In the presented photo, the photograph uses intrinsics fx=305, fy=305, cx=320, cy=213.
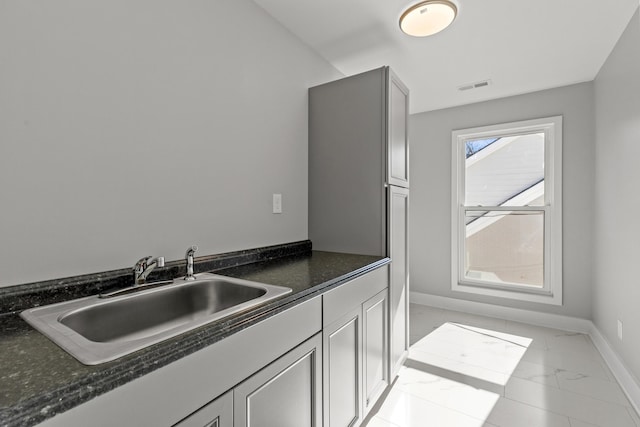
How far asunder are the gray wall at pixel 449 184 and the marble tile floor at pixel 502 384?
1.89ft

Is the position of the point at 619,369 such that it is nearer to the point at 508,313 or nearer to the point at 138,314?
the point at 508,313

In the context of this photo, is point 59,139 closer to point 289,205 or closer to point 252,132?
point 252,132

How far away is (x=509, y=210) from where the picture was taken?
3.33 m

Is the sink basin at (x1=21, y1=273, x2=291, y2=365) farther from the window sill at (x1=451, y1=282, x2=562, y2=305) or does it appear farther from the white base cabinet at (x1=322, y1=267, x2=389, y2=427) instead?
the window sill at (x1=451, y1=282, x2=562, y2=305)

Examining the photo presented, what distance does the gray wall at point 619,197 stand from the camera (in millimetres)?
1915

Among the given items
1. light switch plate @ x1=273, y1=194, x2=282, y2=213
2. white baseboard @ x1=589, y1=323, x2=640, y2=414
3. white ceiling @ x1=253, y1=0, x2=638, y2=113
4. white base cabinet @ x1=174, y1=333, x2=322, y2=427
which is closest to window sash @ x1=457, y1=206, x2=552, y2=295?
white baseboard @ x1=589, y1=323, x2=640, y2=414

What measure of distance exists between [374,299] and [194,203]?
1105 millimetres

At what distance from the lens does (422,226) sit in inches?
150

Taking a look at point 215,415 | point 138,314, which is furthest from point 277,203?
point 215,415

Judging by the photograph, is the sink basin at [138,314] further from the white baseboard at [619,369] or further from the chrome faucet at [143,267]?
the white baseboard at [619,369]

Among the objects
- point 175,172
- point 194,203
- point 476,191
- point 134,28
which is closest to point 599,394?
point 476,191

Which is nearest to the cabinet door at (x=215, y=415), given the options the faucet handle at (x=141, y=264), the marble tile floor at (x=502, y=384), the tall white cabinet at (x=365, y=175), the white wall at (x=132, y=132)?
the faucet handle at (x=141, y=264)

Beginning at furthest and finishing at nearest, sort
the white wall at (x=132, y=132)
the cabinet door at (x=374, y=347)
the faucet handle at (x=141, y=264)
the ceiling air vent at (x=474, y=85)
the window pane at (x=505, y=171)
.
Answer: the window pane at (x=505, y=171) < the ceiling air vent at (x=474, y=85) < the cabinet door at (x=374, y=347) < the faucet handle at (x=141, y=264) < the white wall at (x=132, y=132)

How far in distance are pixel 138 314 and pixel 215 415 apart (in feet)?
1.78
